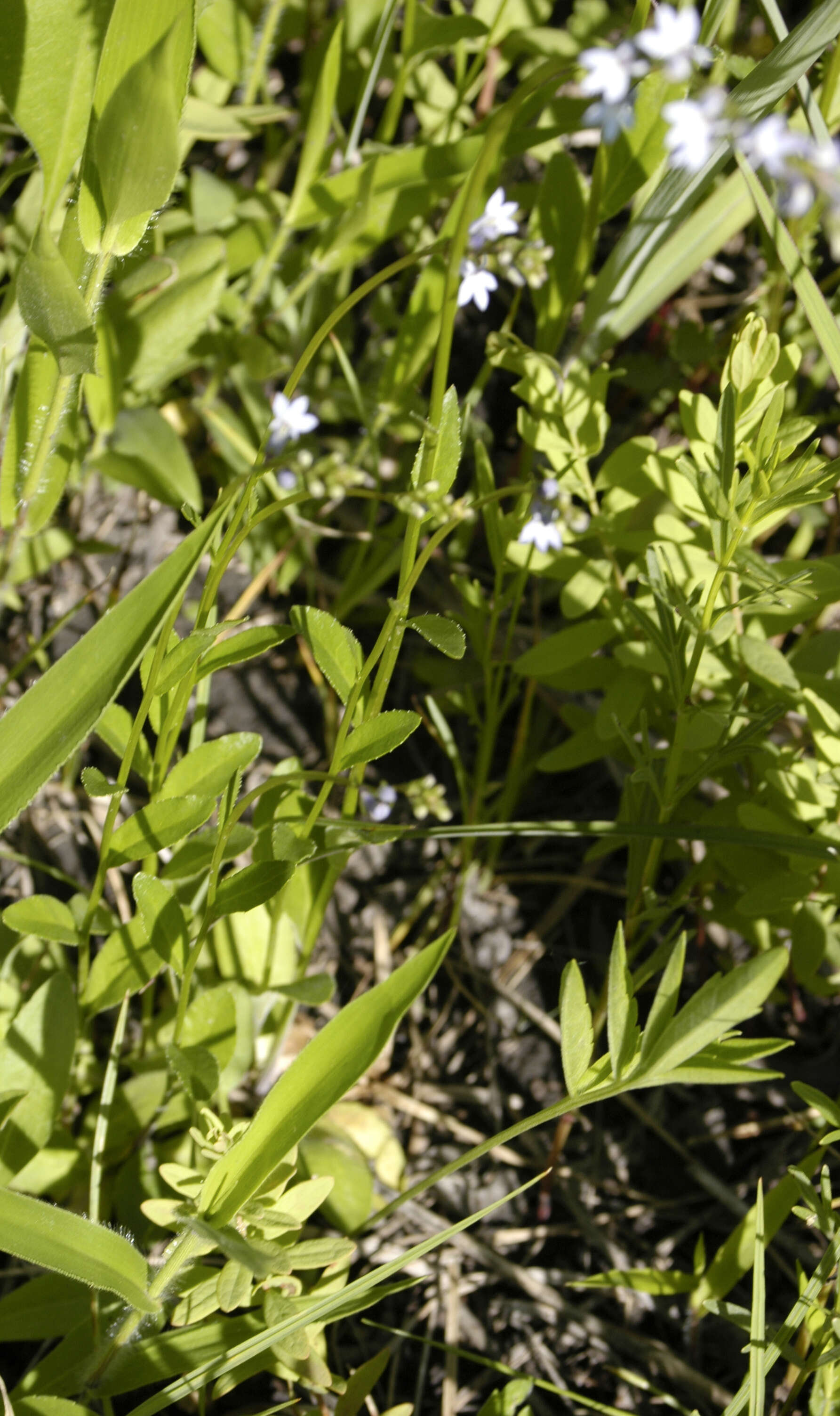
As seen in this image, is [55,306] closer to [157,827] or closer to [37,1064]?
[157,827]

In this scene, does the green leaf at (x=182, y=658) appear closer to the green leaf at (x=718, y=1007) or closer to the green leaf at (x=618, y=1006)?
the green leaf at (x=618, y=1006)

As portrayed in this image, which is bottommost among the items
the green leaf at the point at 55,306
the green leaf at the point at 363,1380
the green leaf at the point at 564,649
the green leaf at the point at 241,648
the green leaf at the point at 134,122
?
the green leaf at the point at 363,1380

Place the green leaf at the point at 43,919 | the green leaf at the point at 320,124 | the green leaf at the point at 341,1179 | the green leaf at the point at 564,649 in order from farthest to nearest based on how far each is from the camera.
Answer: the green leaf at the point at 320,124, the green leaf at the point at 564,649, the green leaf at the point at 341,1179, the green leaf at the point at 43,919

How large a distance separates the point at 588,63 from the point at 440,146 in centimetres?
104

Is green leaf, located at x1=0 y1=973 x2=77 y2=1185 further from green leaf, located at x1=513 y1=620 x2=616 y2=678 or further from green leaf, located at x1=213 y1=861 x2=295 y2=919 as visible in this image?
green leaf, located at x1=513 y1=620 x2=616 y2=678

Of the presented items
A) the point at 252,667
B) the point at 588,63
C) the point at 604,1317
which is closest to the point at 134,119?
the point at 588,63

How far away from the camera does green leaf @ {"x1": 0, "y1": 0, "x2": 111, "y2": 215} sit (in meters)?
1.46

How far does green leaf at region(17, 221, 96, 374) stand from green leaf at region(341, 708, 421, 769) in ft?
1.73

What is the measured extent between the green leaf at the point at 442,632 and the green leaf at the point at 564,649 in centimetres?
55

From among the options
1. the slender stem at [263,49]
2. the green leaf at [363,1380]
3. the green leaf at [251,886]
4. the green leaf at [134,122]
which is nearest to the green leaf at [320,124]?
the slender stem at [263,49]

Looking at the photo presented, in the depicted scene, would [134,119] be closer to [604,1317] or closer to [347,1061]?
[347,1061]

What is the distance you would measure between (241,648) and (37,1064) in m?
0.63

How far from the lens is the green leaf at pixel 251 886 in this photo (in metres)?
1.30

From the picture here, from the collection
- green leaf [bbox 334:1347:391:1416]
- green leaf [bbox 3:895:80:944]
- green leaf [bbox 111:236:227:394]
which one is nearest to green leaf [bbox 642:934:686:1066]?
green leaf [bbox 334:1347:391:1416]
